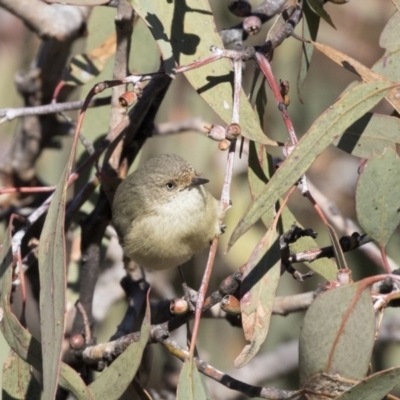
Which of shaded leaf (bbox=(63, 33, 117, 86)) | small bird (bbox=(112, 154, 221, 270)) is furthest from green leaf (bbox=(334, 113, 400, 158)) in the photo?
shaded leaf (bbox=(63, 33, 117, 86))

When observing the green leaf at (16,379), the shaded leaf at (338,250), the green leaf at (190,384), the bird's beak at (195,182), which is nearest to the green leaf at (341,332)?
the shaded leaf at (338,250)

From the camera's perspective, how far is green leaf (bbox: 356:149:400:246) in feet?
5.17

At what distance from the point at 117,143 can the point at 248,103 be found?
679mm

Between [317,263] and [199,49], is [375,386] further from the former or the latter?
[199,49]

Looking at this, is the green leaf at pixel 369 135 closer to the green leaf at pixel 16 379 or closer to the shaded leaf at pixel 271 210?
the shaded leaf at pixel 271 210

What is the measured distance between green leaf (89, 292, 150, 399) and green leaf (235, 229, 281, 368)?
0.63 feet

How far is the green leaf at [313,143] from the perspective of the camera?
1.44 m

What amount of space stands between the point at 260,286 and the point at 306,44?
71 cm

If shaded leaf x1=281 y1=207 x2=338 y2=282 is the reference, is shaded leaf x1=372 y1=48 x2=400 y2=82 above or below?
above

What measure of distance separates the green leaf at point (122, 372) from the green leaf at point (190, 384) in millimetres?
99

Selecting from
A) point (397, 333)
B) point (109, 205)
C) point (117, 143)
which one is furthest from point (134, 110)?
point (397, 333)

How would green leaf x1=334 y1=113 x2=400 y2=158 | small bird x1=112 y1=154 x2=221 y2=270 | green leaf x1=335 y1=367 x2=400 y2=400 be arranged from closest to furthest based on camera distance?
1. green leaf x1=335 y1=367 x2=400 y2=400
2. green leaf x1=334 y1=113 x2=400 y2=158
3. small bird x1=112 y1=154 x2=221 y2=270

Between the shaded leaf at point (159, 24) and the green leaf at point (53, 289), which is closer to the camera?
the green leaf at point (53, 289)

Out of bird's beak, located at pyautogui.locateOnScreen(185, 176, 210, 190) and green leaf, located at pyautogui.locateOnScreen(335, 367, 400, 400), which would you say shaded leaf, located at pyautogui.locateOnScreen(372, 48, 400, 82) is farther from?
bird's beak, located at pyautogui.locateOnScreen(185, 176, 210, 190)
